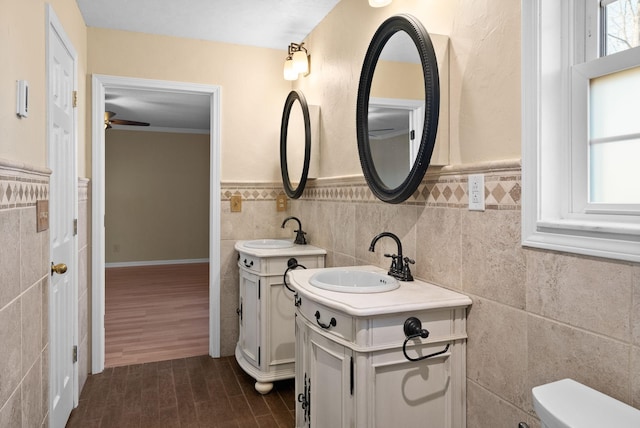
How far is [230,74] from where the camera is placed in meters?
3.34

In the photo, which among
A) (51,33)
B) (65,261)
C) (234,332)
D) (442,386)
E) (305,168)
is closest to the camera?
(442,386)

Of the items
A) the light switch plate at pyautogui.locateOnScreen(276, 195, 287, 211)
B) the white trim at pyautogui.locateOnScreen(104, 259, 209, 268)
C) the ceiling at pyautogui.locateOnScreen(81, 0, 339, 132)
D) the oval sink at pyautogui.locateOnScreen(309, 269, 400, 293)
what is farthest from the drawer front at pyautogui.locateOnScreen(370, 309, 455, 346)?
the white trim at pyautogui.locateOnScreen(104, 259, 209, 268)

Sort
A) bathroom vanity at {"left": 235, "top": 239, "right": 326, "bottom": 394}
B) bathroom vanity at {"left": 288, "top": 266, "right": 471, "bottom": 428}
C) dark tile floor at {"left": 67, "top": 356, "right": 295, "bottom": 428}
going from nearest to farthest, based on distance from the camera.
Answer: bathroom vanity at {"left": 288, "top": 266, "right": 471, "bottom": 428}
dark tile floor at {"left": 67, "top": 356, "right": 295, "bottom": 428}
bathroom vanity at {"left": 235, "top": 239, "right": 326, "bottom": 394}

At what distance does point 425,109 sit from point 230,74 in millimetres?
2143

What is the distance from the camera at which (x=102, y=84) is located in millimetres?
3045

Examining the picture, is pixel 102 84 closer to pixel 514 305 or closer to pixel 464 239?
pixel 464 239

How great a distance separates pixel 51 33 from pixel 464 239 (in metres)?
2.02

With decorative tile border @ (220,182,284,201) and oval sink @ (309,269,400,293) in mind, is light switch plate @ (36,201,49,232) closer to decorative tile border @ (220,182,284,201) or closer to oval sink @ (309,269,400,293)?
oval sink @ (309,269,400,293)

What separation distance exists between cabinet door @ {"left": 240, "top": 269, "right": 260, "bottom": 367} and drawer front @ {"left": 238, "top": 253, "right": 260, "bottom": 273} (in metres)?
0.04

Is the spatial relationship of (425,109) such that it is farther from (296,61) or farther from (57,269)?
(57,269)

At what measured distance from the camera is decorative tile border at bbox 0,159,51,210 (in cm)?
132

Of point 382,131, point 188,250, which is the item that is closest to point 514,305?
point 382,131

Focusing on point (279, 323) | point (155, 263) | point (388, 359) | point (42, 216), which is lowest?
point (155, 263)

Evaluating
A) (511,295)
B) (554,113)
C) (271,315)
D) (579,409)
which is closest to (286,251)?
(271,315)
